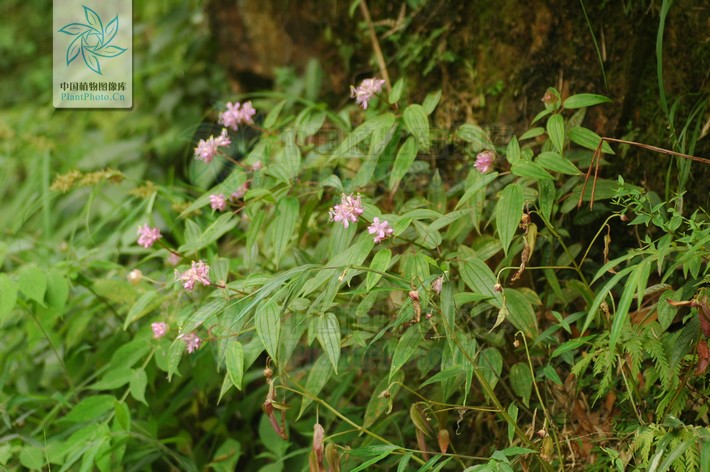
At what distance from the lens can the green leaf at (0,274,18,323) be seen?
1.57 metres

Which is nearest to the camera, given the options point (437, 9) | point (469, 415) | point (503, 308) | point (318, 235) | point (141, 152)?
point (503, 308)

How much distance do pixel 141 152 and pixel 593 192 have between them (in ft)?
7.00

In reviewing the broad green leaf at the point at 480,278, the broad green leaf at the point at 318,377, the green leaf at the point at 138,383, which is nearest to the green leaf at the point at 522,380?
the broad green leaf at the point at 480,278

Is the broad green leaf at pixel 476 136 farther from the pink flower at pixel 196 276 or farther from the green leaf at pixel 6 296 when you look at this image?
the green leaf at pixel 6 296

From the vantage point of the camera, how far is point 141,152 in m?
2.99

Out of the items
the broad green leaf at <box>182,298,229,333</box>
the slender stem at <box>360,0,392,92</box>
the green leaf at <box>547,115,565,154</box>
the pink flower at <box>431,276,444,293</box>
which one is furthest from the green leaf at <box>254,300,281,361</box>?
the slender stem at <box>360,0,392,92</box>

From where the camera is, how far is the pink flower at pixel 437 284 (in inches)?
51.2

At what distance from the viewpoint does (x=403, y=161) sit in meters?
1.50

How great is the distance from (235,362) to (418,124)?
0.64 metres

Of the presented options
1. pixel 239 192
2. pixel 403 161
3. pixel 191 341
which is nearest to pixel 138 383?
pixel 191 341

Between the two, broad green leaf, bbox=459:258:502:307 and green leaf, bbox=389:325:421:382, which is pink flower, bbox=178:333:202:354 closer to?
green leaf, bbox=389:325:421:382

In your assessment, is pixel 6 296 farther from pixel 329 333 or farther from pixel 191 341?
pixel 329 333

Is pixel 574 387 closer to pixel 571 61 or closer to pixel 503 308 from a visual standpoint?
pixel 503 308

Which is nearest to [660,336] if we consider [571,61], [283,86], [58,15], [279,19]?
[571,61]
